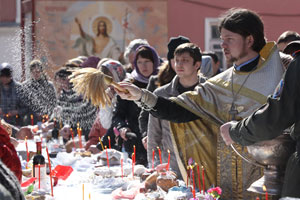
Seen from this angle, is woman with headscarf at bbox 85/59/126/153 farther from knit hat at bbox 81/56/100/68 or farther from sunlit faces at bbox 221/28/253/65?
sunlit faces at bbox 221/28/253/65

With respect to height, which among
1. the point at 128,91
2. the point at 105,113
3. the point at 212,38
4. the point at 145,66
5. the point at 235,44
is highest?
the point at 212,38

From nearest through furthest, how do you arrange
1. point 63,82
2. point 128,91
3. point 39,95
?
point 128,91 → point 63,82 → point 39,95

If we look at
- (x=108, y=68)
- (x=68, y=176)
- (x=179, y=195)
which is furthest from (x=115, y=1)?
(x=179, y=195)

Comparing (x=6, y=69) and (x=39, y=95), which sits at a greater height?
(x=6, y=69)

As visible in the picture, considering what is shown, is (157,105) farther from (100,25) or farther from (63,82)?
(100,25)

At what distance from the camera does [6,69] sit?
8352 millimetres

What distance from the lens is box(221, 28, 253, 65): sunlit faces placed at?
3.57 meters

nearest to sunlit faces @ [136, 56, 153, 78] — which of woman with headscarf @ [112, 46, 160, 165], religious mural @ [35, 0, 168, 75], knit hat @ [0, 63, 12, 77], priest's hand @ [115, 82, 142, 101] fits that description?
woman with headscarf @ [112, 46, 160, 165]

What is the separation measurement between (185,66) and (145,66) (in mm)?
1353

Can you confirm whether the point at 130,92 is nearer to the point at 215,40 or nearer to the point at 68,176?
the point at 68,176

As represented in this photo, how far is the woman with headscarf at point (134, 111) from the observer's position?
5.51m

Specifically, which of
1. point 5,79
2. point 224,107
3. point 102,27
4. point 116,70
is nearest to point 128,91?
point 224,107

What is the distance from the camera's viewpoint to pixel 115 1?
1675 centimetres

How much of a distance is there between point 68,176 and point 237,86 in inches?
57.2
